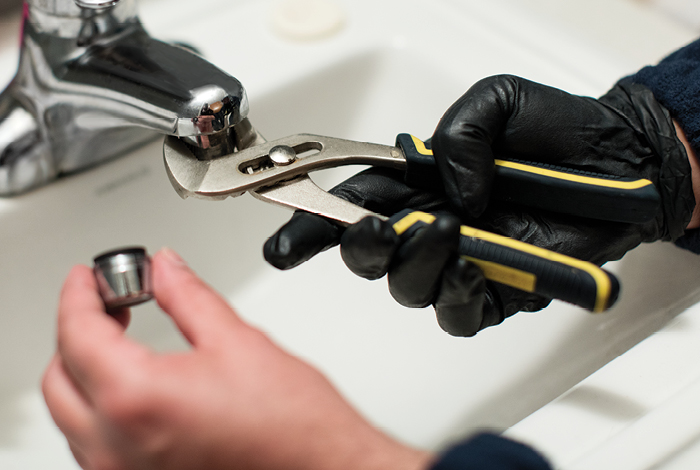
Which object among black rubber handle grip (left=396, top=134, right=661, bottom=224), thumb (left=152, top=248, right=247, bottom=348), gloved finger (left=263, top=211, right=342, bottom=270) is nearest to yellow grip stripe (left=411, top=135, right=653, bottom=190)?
black rubber handle grip (left=396, top=134, right=661, bottom=224)

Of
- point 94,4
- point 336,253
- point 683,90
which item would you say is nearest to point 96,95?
point 94,4

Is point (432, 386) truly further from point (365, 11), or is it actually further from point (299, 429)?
point (365, 11)

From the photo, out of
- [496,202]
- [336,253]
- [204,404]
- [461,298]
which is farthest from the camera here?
[336,253]

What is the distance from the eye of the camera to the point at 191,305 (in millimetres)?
297

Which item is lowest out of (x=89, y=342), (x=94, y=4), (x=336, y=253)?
(x=336, y=253)

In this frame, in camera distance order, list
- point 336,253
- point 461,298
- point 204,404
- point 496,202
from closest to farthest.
Answer: point 204,404
point 461,298
point 496,202
point 336,253

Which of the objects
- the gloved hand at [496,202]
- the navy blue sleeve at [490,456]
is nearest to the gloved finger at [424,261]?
the gloved hand at [496,202]

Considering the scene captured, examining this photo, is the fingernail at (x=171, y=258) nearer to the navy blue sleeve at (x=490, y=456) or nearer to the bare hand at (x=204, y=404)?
the bare hand at (x=204, y=404)

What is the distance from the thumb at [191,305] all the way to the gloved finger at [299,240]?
Answer: 6cm

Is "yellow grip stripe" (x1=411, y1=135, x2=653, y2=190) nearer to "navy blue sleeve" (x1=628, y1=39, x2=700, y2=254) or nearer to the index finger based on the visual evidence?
"navy blue sleeve" (x1=628, y1=39, x2=700, y2=254)

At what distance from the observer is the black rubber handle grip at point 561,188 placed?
408mm

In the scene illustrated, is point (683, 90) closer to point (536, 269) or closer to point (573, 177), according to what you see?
point (573, 177)

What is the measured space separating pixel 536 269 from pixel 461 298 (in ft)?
0.18

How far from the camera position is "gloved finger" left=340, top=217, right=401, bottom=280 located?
0.35 meters
